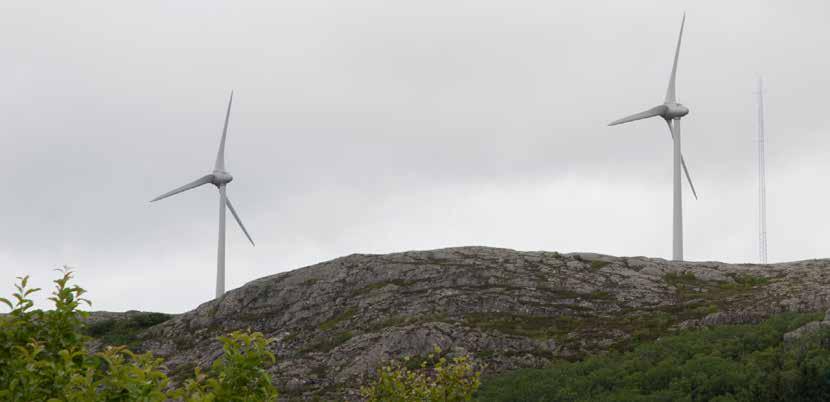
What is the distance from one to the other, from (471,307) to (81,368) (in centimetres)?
4586

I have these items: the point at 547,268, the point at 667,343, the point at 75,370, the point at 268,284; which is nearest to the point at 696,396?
the point at 667,343

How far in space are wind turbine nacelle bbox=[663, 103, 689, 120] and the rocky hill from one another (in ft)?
54.1

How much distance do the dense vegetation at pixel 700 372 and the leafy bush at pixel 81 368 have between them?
2408 cm

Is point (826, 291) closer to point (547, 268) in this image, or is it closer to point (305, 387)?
point (547, 268)

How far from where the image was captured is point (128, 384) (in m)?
10.4

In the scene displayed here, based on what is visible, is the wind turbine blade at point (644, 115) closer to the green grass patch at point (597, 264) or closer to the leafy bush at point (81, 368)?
the green grass patch at point (597, 264)

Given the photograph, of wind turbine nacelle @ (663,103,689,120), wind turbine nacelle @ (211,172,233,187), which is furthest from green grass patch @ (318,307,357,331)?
wind turbine nacelle @ (663,103,689,120)

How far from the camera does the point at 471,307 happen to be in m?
Answer: 57.0

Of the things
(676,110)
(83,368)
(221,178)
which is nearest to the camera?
(83,368)

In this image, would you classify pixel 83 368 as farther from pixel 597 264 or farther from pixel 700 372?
pixel 597 264

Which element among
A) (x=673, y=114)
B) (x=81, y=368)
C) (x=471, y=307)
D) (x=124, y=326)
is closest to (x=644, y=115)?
(x=673, y=114)

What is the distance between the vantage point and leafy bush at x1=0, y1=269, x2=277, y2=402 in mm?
10633

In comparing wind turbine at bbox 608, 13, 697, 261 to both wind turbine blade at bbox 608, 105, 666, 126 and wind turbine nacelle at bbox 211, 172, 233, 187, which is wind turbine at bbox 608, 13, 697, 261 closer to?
wind turbine blade at bbox 608, 105, 666, 126

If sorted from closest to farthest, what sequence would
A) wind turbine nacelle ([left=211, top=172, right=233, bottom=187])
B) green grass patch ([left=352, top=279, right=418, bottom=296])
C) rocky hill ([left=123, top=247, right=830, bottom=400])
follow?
rocky hill ([left=123, top=247, right=830, bottom=400]), green grass patch ([left=352, top=279, right=418, bottom=296]), wind turbine nacelle ([left=211, top=172, right=233, bottom=187])
